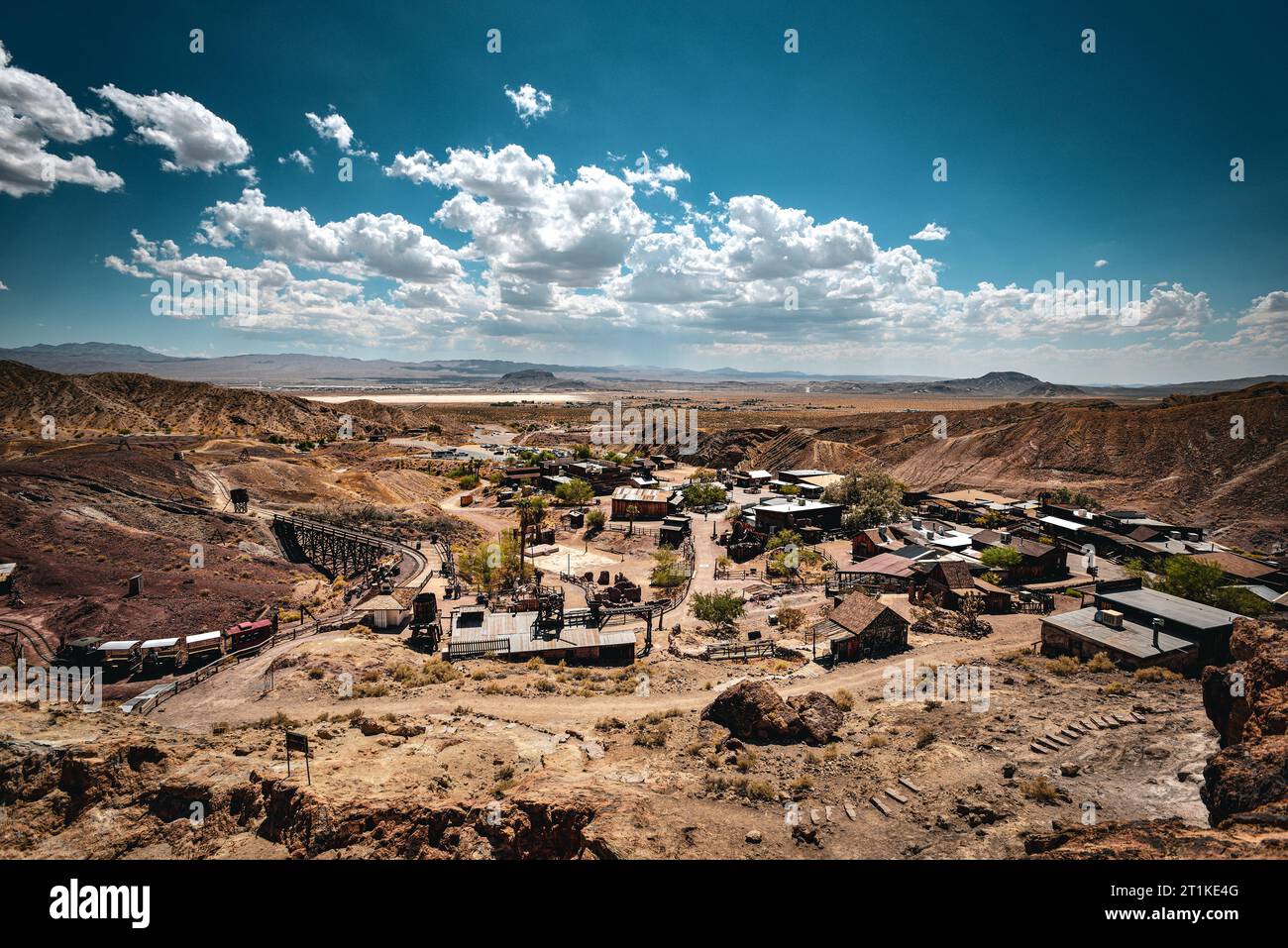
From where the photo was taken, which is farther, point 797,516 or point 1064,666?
point 797,516

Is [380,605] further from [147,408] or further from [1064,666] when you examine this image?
[147,408]

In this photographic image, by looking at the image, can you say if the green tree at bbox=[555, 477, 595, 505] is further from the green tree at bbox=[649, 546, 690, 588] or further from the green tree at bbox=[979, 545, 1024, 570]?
the green tree at bbox=[979, 545, 1024, 570]

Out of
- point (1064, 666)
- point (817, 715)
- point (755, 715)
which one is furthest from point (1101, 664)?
point (755, 715)

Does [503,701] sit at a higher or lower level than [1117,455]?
lower

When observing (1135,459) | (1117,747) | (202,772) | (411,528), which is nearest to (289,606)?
(411,528)

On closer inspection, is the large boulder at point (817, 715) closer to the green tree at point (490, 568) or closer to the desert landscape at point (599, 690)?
the desert landscape at point (599, 690)

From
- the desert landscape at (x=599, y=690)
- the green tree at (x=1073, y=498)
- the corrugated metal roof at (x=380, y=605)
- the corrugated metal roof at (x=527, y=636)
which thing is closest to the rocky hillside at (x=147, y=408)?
the desert landscape at (x=599, y=690)
